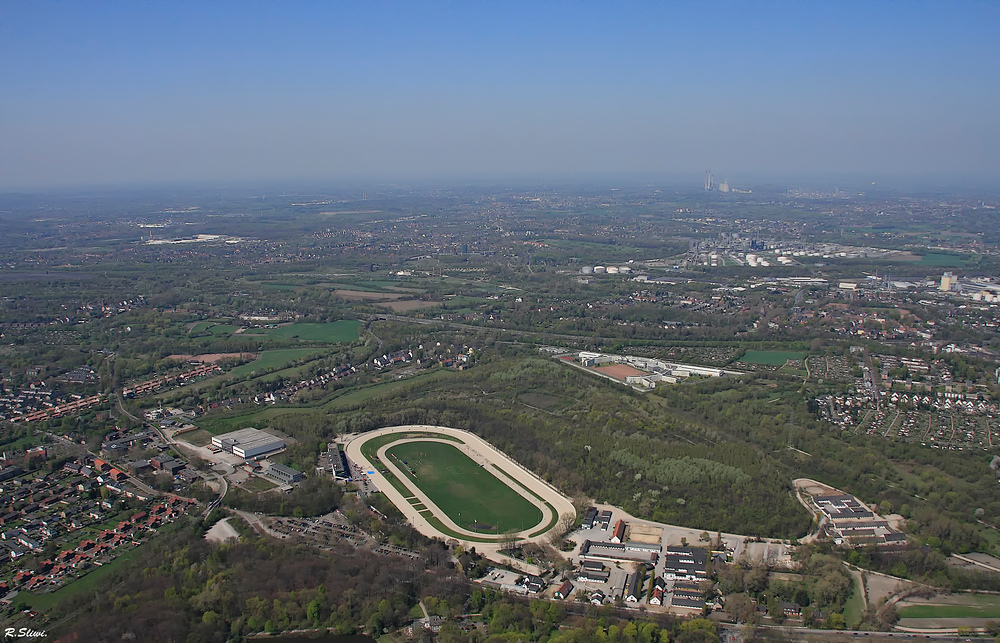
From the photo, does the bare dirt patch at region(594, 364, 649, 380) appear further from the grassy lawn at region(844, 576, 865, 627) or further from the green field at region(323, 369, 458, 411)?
the grassy lawn at region(844, 576, 865, 627)

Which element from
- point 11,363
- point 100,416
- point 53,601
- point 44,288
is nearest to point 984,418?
point 53,601

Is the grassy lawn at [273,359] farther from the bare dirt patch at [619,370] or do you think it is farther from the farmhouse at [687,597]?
the farmhouse at [687,597]

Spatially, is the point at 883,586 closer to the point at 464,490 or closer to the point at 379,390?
the point at 464,490

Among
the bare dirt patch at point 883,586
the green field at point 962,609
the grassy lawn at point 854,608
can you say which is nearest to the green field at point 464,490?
the grassy lawn at point 854,608

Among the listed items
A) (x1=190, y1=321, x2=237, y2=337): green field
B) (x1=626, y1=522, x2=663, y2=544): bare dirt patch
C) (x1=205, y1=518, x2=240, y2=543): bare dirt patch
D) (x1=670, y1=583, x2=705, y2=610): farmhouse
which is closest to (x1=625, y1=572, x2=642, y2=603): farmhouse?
(x1=670, y1=583, x2=705, y2=610): farmhouse

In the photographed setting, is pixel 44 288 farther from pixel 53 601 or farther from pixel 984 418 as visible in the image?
pixel 984 418

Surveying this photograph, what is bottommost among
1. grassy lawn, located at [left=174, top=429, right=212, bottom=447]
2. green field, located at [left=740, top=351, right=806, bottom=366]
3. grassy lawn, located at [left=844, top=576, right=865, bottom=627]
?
grassy lawn, located at [left=844, top=576, right=865, bottom=627]
